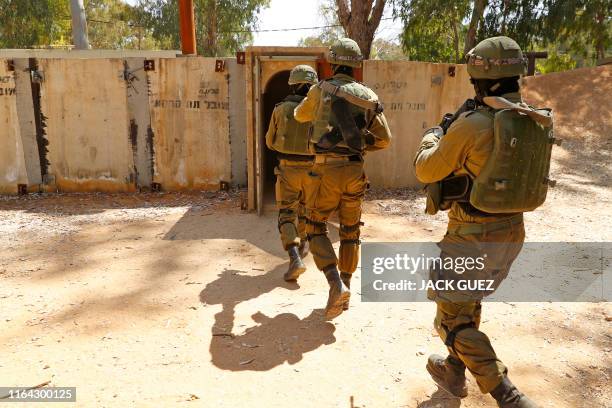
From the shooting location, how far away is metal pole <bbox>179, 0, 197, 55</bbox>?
26.4 ft

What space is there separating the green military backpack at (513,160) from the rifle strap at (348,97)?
4.05 feet

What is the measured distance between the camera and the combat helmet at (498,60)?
2270 mm

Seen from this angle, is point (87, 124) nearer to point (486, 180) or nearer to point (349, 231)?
point (349, 231)

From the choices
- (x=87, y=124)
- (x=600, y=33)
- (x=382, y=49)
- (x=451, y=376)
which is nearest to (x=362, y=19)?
(x=87, y=124)

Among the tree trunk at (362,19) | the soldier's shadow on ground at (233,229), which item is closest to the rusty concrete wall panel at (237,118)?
the soldier's shadow on ground at (233,229)

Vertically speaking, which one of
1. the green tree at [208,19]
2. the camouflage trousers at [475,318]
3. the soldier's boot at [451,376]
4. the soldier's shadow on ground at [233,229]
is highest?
the green tree at [208,19]

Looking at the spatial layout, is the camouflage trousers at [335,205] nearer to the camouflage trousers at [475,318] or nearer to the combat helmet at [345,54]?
the combat helmet at [345,54]

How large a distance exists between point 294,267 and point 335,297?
33.9 inches

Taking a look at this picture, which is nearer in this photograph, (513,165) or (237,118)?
(513,165)

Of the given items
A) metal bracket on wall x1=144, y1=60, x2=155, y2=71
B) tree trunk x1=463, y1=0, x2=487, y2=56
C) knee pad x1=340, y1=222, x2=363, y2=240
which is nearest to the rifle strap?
knee pad x1=340, y1=222, x2=363, y2=240

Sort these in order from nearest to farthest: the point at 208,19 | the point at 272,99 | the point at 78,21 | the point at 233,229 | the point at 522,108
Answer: the point at 522,108, the point at 233,229, the point at 272,99, the point at 78,21, the point at 208,19

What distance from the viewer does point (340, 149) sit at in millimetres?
3459

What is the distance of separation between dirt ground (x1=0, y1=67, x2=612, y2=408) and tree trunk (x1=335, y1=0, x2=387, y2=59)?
6672 mm

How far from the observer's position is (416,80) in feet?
23.6
